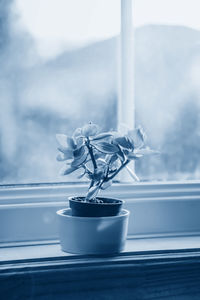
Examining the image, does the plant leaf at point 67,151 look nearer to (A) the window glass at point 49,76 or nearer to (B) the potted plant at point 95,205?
(B) the potted plant at point 95,205

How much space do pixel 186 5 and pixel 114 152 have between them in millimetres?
570

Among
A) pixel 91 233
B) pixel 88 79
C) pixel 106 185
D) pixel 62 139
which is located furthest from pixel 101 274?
pixel 88 79

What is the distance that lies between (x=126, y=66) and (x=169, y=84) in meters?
0.15

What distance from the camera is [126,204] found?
1037 mm

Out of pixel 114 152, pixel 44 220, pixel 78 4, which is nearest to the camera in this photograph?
pixel 114 152

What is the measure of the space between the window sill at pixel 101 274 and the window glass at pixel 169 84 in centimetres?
30

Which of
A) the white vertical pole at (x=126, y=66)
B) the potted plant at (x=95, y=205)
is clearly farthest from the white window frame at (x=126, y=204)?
the potted plant at (x=95, y=205)

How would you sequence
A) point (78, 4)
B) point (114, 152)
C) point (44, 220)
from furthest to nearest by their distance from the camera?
point (78, 4)
point (44, 220)
point (114, 152)

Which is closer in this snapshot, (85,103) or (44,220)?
(44,220)

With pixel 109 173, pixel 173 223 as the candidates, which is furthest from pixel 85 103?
pixel 173 223

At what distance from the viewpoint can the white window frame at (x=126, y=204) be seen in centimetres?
97

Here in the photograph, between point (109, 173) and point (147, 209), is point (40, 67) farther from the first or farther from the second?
point (147, 209)

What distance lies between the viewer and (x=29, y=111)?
105 centimetres

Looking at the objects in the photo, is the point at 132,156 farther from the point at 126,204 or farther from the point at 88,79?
the point at 88,79
